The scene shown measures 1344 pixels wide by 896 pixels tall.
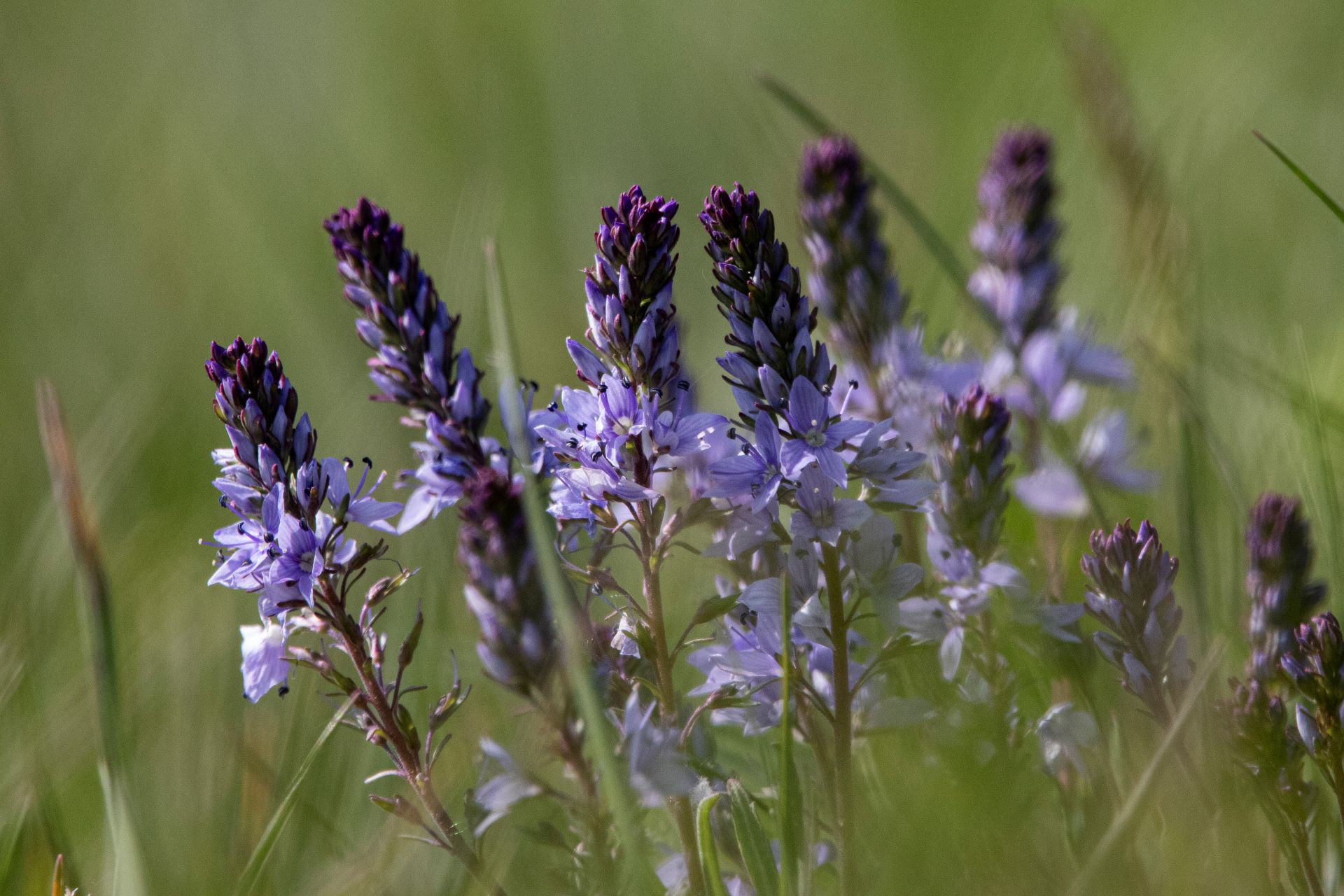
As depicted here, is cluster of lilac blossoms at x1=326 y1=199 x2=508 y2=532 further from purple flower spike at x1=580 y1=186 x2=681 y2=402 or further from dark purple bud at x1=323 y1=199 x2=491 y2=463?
purple flower spike at x1=580 y1=186 x2=681 y2=402

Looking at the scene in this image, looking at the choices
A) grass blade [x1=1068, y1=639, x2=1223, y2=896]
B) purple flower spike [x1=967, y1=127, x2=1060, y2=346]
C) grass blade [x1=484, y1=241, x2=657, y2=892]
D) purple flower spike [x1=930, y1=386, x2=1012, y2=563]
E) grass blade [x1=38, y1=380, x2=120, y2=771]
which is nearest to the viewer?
grass blade [x1=484, y1=241, x2=657, y2=892]

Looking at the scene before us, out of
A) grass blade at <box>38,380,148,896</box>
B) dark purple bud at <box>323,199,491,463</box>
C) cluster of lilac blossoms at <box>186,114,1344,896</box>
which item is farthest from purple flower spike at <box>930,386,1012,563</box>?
grass blade at <box>38,380,148,896</box>

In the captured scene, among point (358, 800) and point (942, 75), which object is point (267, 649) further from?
point (942, 75)

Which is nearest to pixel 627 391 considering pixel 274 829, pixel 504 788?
pixel 504 788

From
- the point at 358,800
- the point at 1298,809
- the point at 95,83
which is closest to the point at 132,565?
the point at 358,800

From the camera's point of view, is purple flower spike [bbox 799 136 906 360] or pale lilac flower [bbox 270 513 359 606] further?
purple flower spike [bbox 799 136 906 360]

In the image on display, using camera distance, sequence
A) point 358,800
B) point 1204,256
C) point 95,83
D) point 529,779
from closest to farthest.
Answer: point 529,779, point 358,800, point 1204,256, point 95,83
